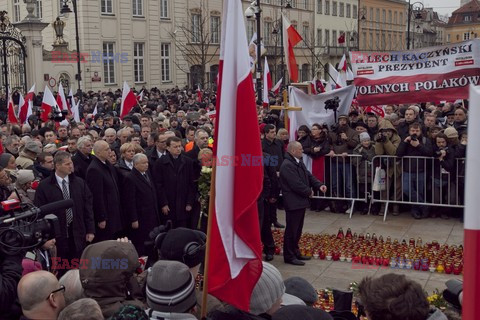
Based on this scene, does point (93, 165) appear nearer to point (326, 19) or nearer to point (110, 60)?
point (110, 60)

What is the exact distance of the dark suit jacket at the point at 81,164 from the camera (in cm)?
819

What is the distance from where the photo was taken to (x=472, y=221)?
189cm

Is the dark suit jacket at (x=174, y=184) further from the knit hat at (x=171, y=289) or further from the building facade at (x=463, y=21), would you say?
the building facade at (x=463, y=21)

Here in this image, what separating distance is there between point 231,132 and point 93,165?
390 cm

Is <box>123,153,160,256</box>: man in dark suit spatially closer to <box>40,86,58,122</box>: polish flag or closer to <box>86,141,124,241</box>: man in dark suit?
<box>86,141,124,241</box>: man in dark suit

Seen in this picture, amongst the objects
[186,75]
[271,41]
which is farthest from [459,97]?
[271,41]

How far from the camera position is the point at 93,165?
7.76 m

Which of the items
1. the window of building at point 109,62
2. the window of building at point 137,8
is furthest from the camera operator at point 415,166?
the window of building at point 137,8

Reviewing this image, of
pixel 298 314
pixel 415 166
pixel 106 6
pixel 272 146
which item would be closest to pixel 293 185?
pixel 272 146

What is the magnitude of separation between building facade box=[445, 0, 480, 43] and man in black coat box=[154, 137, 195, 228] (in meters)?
111

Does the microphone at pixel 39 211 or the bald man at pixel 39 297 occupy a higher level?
the microphone at pixel 39 211

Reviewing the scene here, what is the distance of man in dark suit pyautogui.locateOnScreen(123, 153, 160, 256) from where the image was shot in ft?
26.6

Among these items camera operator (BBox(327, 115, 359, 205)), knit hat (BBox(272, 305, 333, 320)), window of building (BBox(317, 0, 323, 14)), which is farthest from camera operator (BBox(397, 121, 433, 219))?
window of building (BBox(317, 0, 323, 14))

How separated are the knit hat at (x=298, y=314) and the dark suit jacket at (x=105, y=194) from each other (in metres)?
5.01
